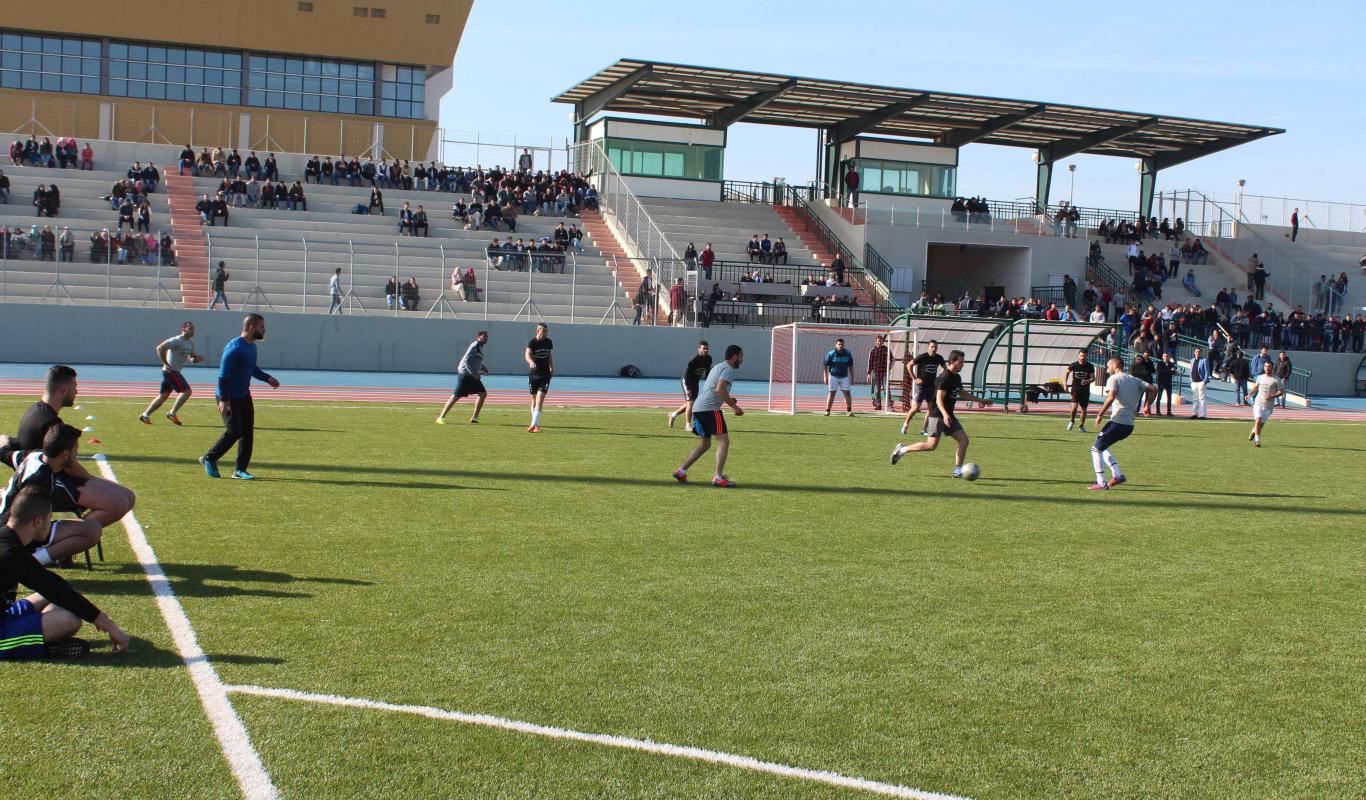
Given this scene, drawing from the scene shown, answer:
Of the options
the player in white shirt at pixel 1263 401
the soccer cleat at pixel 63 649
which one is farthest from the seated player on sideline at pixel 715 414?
the player in white shirt at pixel 1263 401

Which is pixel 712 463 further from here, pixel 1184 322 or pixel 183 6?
pixel 183 6

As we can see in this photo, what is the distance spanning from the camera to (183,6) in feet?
169

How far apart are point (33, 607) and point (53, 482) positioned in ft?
5.23

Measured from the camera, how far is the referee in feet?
40.9

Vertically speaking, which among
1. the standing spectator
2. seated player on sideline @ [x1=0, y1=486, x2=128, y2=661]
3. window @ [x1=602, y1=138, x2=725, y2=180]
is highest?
window @ [x1=602, y1=138, x2=725, y2=180]

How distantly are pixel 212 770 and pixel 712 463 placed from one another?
11061 millimetres

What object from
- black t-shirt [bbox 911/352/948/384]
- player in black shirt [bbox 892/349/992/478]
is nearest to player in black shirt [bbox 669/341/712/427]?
black t-shirt [bbox 911/352/948/384]

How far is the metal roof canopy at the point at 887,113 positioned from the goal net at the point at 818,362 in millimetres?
14164

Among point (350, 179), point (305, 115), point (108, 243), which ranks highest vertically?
point (305, 115)

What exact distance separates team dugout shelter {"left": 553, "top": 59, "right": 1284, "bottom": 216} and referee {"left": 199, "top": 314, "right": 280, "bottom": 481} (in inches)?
1370

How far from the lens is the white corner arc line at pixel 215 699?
462cm

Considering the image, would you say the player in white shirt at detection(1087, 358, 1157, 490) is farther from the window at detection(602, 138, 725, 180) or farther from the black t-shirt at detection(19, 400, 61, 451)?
the window at detection(602, 138, 725, 180)

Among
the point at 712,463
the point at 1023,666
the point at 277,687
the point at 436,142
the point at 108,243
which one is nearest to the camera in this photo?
the point at 277,687

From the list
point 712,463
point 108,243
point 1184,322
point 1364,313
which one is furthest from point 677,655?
point 1364,313
